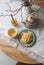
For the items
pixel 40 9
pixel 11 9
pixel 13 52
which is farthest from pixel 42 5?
pixel 13 52

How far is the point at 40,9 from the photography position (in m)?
1.25

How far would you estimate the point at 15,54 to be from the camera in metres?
1.07

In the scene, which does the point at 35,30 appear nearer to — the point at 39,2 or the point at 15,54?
the point at 15,54

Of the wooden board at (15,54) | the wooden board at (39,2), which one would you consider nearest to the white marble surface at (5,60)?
the wooden board at (15,54)

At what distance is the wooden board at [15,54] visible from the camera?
1032mm

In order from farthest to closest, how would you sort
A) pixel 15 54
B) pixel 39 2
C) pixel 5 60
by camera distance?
pixel 5 60
pixel 39 2
pixel 15 54

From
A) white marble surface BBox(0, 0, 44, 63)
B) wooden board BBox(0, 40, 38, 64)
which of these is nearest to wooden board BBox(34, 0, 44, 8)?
white marble surface BBox(0, 0, 44, 63)

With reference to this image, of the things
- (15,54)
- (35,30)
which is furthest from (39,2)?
(15,54)

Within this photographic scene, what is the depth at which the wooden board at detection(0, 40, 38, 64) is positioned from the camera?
3.39ft

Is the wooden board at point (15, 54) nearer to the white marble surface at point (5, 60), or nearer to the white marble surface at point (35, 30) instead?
the white marble surface at point (35, 30)

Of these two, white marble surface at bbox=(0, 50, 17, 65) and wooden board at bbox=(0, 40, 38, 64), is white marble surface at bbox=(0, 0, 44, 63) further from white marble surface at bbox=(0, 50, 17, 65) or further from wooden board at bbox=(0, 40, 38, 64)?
white marble surface at bbox=(0, 50, 17, 65)

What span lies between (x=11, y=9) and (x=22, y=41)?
1.07 ft

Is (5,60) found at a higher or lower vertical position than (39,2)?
lower

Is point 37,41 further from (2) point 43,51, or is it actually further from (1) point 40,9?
(1) point 40,9
